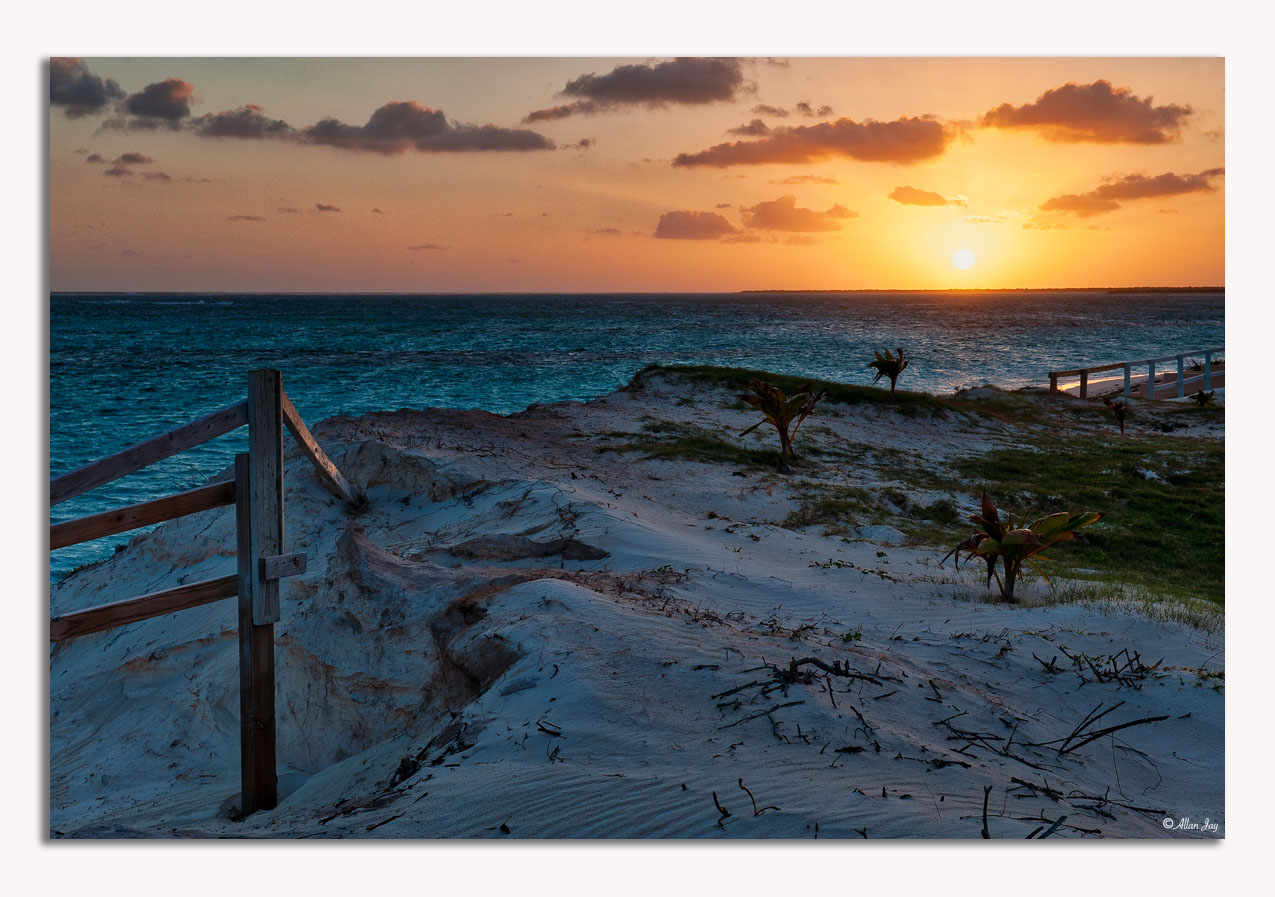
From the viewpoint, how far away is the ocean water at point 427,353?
21.8 meters

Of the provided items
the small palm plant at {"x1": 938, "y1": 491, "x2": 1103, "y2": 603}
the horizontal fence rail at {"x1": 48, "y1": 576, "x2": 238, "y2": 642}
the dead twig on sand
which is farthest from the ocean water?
the small palm plant at {"x1": 938, "y1": 491, "x2": 1103, "y2": 603}

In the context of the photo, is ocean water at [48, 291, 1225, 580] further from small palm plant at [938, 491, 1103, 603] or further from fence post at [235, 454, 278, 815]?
small palm plant at [938, 491, 1103, 603]

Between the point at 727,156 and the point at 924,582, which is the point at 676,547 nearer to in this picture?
the point at 924,582

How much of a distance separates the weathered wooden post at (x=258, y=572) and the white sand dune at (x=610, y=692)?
33 cm

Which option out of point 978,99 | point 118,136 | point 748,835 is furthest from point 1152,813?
point 118,136

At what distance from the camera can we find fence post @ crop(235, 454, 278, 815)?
500cm

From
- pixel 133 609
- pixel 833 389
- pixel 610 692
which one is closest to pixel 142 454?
pixel 133 609

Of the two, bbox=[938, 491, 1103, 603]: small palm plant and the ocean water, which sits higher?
the ocean water

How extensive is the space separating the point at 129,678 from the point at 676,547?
4497mm

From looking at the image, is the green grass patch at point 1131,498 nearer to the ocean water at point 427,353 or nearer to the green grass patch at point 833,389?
the green grass patch at point 833,389

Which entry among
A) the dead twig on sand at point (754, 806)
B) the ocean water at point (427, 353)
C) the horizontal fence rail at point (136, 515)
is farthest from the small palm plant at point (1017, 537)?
the ocean water at point (427, 353)

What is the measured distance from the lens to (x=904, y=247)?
30.7ft

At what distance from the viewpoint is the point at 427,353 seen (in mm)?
45719

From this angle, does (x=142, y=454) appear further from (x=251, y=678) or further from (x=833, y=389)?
(x=833, y=389)
